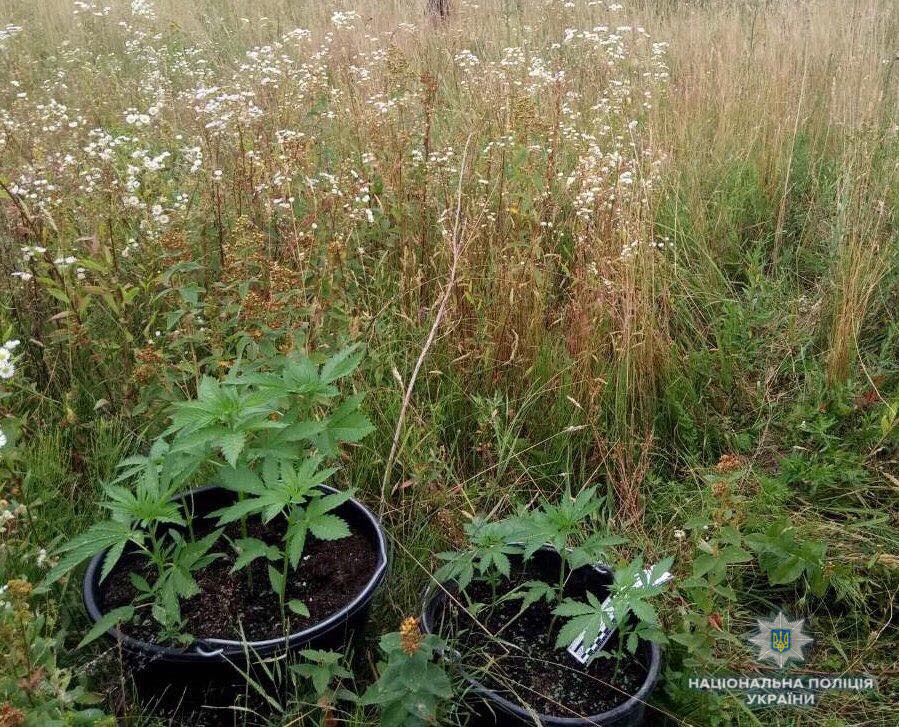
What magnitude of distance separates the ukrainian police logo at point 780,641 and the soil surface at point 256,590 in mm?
1109

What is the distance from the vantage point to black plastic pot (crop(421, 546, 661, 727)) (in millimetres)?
1639

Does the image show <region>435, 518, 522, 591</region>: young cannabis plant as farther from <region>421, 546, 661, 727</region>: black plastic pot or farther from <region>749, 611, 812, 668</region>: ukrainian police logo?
<region>749, 611, 812, 668</region>: ukrainian police logo

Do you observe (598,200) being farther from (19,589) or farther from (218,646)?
(19,589)

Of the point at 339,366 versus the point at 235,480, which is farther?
the point at 339,366

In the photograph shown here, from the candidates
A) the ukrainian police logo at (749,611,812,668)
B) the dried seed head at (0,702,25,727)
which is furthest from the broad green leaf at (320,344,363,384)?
the ukrainian police logo at (749,611,812,668)

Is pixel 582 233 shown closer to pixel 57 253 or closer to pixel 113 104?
pixel 57 253

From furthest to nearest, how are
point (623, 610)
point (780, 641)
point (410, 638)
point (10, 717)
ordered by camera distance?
point (780, 641), point (623, 610), point (410, 638), point (10, 717)

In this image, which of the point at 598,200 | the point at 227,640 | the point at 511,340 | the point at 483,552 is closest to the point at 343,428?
the point at 483,552

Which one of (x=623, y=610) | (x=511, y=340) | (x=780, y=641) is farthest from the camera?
(x=511, y=340)

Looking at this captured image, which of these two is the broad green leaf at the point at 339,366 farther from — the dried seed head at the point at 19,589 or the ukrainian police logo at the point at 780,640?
the ukrainian police logo at the point at 780,640

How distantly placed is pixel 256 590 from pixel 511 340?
4.33 feet

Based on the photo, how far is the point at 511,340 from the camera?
9.13 feet

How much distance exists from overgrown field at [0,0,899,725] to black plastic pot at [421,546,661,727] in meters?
0.11

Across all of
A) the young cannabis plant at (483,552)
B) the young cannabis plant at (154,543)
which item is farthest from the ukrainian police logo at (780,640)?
the young cannabis plant at (154,543)
